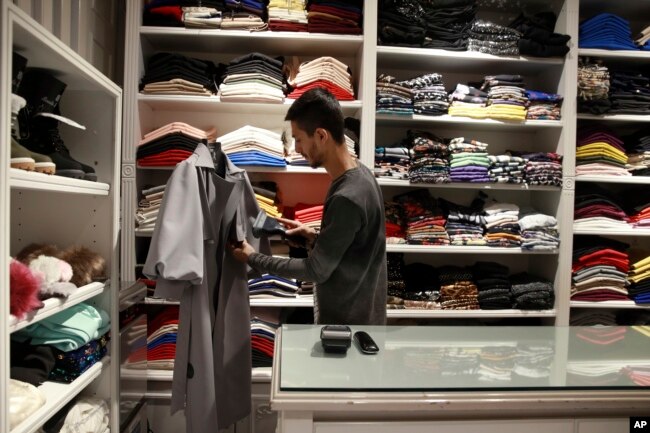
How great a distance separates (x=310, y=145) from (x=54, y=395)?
1.09 m

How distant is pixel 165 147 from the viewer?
2.28 meters

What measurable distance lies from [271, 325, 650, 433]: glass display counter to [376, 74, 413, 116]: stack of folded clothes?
5.33 ft

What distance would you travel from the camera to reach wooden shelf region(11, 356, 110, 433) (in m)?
1.05

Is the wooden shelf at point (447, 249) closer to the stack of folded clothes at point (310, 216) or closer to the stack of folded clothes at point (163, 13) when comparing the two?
the stack of folded clothes at point (310, 216)

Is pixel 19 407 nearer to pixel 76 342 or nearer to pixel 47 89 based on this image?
pixel 76 342

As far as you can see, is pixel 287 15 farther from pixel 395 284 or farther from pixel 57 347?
pixel 57 347

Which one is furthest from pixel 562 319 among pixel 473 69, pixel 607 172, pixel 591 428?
pixel 591 428

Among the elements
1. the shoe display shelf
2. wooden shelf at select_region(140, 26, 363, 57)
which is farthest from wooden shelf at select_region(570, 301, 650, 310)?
wooden shelf at select_region(140, 26, 363, 57)

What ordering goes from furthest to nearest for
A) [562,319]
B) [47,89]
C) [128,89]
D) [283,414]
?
1. [562,319]
2. [128,89]
3. [47,89]
4. [283,414]

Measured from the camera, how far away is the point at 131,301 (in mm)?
1722

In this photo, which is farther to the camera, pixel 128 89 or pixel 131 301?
pixel 128 89

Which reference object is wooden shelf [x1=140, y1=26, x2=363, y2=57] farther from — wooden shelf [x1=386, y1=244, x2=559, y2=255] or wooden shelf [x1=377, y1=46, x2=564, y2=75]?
wooden shelf [x1=386, y1=244, x2=559, y2=255]

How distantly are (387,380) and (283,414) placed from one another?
22 cm

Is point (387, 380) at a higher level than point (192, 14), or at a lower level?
lower
